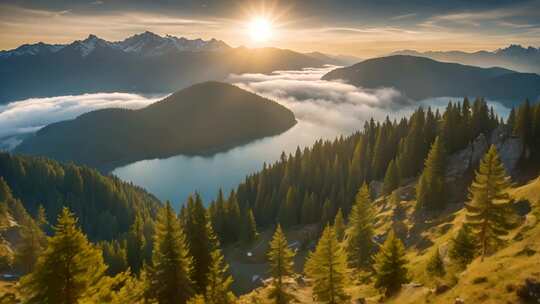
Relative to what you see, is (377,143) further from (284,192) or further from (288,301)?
(288,301)

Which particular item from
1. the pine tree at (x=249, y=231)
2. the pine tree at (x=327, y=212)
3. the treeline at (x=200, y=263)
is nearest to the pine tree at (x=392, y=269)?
the treeline at (x=200, y=263)

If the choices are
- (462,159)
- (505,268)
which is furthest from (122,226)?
(505,268)

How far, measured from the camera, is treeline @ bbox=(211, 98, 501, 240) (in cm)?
10888

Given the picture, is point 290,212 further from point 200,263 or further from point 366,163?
point 200,263

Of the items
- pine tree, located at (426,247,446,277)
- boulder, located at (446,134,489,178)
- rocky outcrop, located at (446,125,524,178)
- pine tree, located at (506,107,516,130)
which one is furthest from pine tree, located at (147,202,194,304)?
pine tree, located at (506,107,516,130)

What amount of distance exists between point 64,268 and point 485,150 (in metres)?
96.5

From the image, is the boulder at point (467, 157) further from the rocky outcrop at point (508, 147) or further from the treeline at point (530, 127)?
the treeline at point (530, 127)

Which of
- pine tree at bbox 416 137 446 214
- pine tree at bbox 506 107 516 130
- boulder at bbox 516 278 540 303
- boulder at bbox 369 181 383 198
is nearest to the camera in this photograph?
boulder at bbox 516 278 540 303

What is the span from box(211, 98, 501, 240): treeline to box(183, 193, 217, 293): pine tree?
70.4 metres

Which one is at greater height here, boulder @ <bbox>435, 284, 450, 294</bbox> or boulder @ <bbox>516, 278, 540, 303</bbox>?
boulder @ <bbox>516, 278, 540, 303</bbox>

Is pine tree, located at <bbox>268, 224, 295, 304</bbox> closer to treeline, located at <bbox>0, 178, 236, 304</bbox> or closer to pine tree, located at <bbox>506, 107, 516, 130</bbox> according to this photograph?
treeline, located at <bbox>0, 178, 236, 304</bbox>

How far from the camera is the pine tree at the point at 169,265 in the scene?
35781mm

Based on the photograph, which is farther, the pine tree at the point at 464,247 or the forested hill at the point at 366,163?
the forested hill at the point at 366,163

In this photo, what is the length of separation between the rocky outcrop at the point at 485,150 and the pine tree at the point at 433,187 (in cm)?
1226
